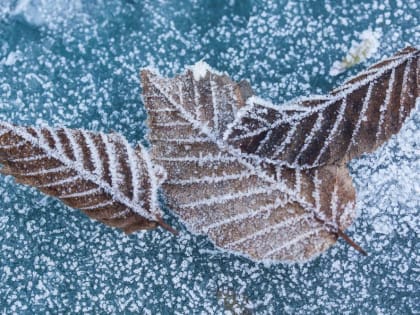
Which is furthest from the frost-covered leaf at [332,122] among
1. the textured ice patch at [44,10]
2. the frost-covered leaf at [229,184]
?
the textured ice patch at [44,10]

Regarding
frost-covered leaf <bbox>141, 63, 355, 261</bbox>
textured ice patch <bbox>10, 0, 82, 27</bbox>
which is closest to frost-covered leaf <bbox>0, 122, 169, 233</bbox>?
frost-covered leaf <bbox>141, 63, 355, 261</bbox>

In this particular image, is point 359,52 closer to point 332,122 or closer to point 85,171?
point 332,122

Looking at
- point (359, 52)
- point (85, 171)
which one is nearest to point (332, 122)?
point (359, 52)

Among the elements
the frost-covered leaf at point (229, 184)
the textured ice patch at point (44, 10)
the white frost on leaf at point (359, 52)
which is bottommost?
the frost-covered leaf at point (229, 184)

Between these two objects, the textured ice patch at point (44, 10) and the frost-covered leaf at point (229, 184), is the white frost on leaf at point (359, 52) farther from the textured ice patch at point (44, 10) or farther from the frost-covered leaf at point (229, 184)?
the textured ice patch at point (44, 10)

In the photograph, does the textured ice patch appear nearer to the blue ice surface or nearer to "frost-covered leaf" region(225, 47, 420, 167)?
the blue ice surface

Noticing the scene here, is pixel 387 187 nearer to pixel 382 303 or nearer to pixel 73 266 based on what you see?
pixel 382 303
